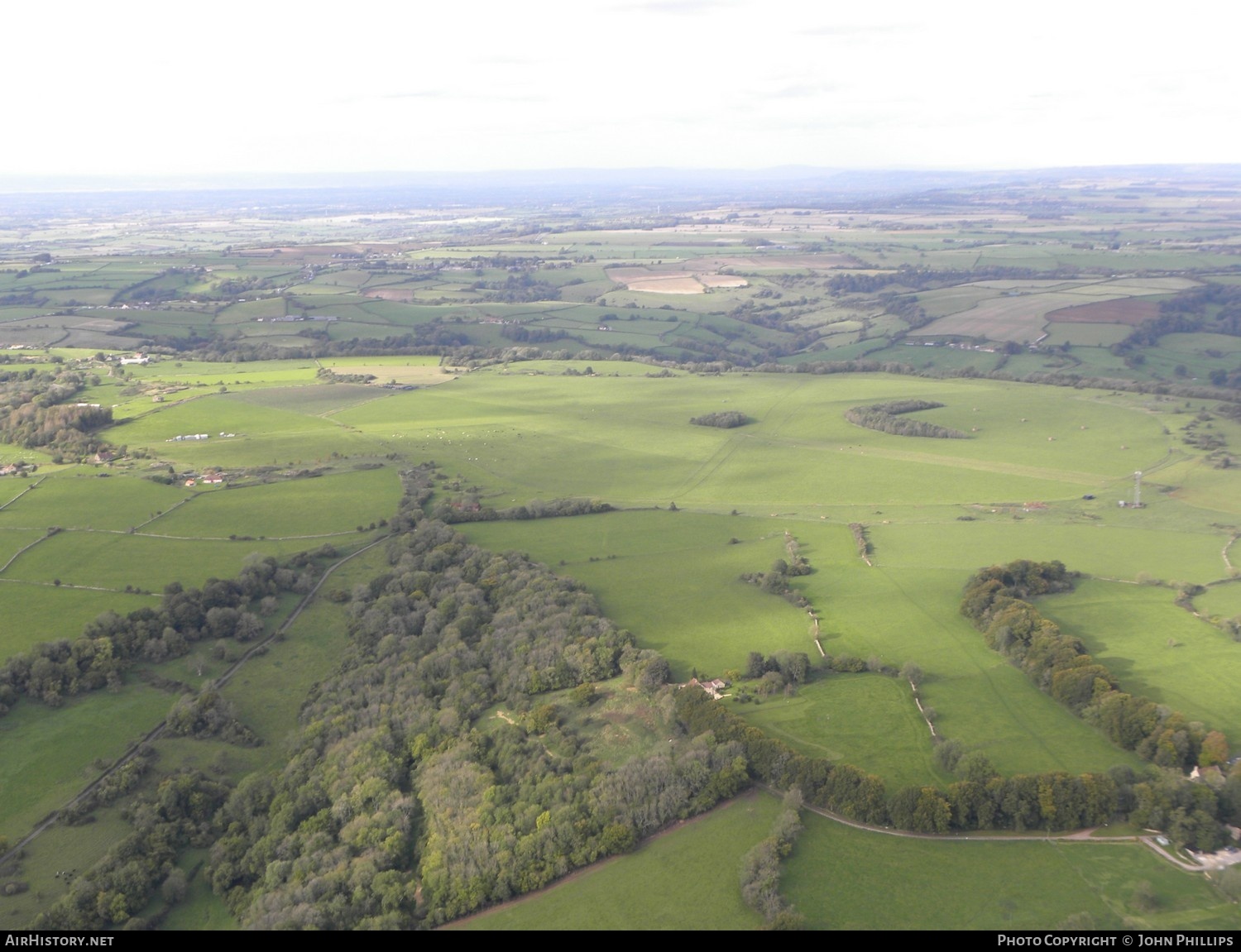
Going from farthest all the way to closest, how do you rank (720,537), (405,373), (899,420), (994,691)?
(405,373) → (899,420) → (720,537) → (994,691)

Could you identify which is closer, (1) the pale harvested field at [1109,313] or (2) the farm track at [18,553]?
(2) the farm track at [18,553]

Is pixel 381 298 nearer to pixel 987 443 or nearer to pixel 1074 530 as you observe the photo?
pixel 987 443

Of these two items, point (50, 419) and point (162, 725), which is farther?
point (50, 419)

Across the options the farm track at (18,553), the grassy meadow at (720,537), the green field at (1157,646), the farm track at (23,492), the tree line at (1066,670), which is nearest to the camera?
the grassy meadow at (720,537)

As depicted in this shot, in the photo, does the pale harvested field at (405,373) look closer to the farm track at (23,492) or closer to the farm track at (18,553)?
the farm track at (23,492)

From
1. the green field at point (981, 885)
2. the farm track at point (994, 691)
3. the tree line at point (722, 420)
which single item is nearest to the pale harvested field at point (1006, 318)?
the tree line at point (722, 420)

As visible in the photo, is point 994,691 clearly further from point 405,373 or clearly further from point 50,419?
point 405,373

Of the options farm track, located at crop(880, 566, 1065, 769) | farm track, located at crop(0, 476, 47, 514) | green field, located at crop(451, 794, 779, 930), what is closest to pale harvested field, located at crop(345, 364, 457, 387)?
farm track, located at crop(0, 476, 47, 514)

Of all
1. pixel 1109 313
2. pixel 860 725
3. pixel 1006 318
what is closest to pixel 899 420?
pixel 860 725

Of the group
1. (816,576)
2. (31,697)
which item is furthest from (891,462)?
(31,697)
